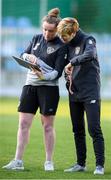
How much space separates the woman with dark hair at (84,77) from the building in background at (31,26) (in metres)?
21.6

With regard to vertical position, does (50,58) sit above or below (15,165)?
above

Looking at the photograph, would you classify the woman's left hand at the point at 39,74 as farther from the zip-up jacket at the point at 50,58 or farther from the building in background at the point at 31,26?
the building in background at the point at 31,26

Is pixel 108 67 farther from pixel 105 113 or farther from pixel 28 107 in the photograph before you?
pixel 28 107

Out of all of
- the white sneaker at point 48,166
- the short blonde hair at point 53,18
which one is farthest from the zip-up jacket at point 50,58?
the white sneaker at point 48,166

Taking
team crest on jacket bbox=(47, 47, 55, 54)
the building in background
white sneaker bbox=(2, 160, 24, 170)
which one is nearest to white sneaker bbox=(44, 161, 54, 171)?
white sneaker bbox=(2, 160, 24, 170)

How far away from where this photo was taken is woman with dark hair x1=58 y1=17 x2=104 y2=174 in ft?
34.4

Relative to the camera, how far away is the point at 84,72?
34.9 feet

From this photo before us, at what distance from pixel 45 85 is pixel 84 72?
57cm

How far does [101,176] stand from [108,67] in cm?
2226

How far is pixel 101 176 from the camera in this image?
33.8 feet

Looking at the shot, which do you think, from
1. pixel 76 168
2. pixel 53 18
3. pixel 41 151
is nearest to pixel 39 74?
pixel 53 18

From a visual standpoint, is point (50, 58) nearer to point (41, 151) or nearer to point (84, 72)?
point (84, 72)

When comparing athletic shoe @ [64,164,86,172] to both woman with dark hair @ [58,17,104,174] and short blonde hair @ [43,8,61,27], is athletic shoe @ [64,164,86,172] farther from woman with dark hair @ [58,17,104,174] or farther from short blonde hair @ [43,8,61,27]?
short blonde hair @ [43,8,61,27]

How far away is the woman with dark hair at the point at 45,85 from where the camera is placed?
1080 centimetres
